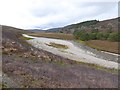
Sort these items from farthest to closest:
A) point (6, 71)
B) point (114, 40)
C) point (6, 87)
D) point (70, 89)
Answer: point (114, 40)
point (6, 71)
point (70, 89)
point (6, 87)

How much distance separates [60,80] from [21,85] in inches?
166

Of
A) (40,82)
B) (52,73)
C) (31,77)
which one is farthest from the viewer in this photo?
(52,73)

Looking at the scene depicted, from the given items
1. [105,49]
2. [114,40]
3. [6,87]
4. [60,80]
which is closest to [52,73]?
[60,80]

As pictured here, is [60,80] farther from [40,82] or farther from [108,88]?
[108,88]

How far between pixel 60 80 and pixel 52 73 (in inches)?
106

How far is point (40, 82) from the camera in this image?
1950 cm

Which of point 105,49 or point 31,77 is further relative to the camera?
point 105,49

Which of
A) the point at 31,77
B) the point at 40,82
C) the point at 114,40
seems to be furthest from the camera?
the point at 114,40

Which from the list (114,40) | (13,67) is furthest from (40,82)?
(114,40)

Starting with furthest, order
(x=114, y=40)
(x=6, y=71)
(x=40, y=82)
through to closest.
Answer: (x=114, y=40) → (x=6, y=71) → (x=40, y=82)

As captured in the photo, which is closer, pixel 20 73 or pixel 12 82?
pixel 12 82

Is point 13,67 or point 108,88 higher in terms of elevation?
point 13,67

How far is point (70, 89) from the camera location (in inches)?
722

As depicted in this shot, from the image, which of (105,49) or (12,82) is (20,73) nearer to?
(12,82)
